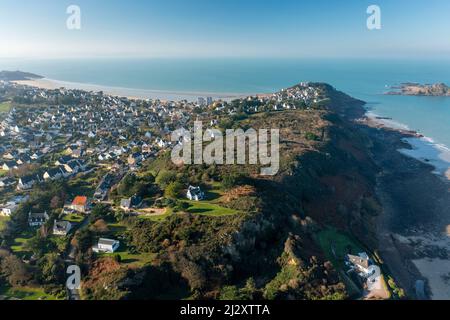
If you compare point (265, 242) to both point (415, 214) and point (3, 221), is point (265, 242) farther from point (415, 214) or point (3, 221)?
point (3, 221)

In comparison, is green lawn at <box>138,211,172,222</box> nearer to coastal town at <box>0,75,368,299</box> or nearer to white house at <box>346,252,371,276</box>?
coastal town at <box>0,75,368,299</box>

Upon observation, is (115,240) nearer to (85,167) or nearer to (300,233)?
(300,233)

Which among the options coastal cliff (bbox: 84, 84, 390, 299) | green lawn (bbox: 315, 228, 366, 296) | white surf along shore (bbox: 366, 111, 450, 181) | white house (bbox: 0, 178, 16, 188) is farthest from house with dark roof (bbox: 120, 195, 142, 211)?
white surf along shore (bbox: 366, 111, 450, 181)

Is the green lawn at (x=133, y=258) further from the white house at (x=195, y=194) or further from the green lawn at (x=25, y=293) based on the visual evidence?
the white house at (x=195, y=194)

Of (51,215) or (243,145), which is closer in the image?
(51,215)

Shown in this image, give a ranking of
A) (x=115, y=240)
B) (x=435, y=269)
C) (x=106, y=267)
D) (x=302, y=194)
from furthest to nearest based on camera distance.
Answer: (x=302, y=194), (x=435, y=269), (x=115, y=240), (x=106, y=267)

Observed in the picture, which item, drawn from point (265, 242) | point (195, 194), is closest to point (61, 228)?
point (195, 194)

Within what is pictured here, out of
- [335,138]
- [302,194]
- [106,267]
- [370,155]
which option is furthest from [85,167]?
[370,155]
